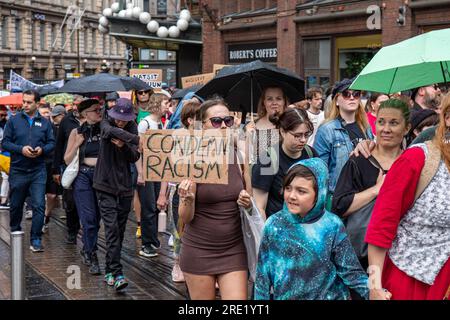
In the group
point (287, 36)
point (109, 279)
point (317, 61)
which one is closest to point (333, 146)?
point (109, 279)

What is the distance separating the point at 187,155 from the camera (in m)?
4.75

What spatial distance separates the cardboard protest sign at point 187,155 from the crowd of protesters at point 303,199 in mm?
122

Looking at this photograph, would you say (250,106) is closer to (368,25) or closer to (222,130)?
(222,130)

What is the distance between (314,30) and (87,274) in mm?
16221

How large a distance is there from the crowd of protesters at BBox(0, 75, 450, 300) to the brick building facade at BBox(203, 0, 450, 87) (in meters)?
11.5

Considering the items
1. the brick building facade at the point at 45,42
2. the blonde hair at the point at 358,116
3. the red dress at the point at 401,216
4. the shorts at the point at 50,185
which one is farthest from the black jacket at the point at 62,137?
the brick building facade at the point at 45,42

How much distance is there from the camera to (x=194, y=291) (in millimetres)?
4789

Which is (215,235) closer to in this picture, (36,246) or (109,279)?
(109,279)

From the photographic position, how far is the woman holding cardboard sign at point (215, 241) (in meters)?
4.74

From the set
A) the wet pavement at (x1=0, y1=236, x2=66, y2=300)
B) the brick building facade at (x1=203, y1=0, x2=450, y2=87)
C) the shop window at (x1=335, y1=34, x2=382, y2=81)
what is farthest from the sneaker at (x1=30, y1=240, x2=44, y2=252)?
the shop window at (x1=335, y1=34, x2=382, y2=81)

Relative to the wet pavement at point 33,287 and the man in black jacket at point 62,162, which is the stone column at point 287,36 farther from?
the wet pavement at point 33,287

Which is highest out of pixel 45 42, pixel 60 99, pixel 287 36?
pixel 45 42

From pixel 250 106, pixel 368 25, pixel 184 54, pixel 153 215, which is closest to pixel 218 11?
pixel 184 54

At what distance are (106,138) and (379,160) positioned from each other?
3409 millimetres
